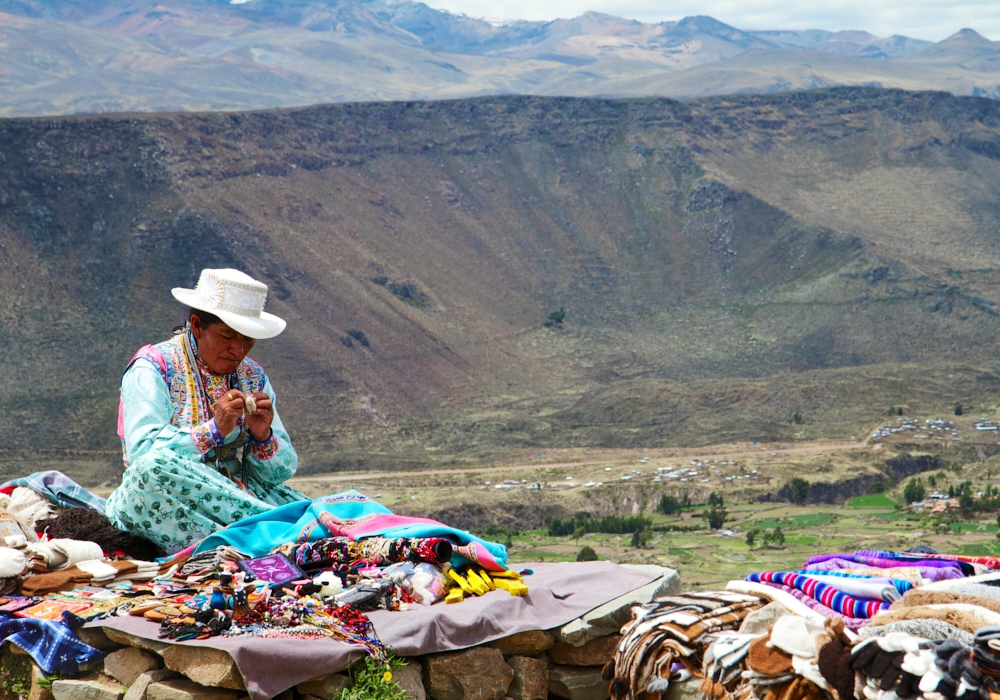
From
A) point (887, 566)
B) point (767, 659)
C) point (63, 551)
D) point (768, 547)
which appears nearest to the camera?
point (767, 659)

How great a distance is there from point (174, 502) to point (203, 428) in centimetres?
40

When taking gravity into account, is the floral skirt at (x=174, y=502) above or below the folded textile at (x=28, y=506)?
above

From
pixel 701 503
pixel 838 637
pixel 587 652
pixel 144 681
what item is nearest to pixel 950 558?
pixel 838 637

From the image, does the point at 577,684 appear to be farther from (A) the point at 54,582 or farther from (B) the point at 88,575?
(A) the point at 54,582

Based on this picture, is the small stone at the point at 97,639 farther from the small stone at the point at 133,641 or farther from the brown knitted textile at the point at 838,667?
the brown knitted textile at the point at 838,667

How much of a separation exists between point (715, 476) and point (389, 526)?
42.2 meters

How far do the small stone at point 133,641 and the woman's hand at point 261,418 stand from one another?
1.79 m

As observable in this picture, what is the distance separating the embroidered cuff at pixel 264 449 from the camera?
6461 mm

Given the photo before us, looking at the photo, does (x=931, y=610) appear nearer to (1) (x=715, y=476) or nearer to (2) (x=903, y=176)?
(1) (x=715, y=476)

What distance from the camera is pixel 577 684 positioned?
5.30 m

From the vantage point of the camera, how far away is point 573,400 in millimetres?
61656

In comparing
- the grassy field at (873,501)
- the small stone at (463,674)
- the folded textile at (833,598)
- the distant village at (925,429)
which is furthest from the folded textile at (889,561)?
the distant village at (925,429)

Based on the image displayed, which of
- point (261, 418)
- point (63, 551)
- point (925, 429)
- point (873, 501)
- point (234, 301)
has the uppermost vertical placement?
point (234, 301)

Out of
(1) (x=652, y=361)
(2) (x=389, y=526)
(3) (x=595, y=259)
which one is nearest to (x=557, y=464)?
(1) (x=652, y=361)
